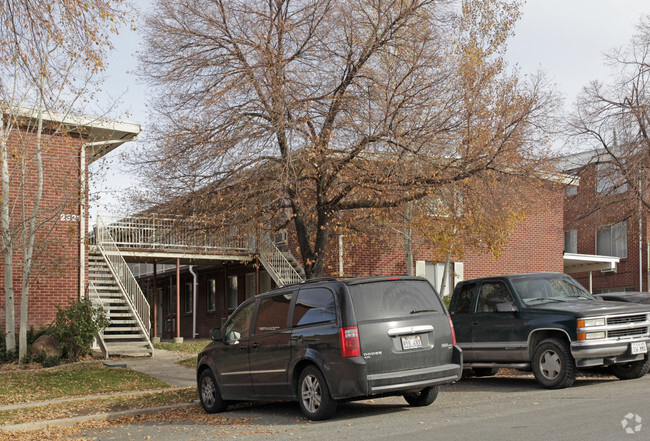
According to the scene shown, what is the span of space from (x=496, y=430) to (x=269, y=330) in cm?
374

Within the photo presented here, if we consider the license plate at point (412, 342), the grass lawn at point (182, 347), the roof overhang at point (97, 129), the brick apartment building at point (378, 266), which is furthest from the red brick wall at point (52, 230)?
the license plate at point (412, 342)

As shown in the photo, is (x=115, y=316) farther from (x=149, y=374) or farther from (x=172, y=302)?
(x=172, y=302)

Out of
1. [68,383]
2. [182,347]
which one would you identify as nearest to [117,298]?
[182,347]

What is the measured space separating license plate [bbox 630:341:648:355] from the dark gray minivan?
322 cm

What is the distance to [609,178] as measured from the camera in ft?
74.9

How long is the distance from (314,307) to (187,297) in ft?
86.2

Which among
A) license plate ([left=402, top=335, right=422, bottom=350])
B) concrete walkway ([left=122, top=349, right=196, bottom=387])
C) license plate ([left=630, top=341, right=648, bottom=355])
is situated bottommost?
concrete walkway ([left=122, top=349, right=196, bottom=387])

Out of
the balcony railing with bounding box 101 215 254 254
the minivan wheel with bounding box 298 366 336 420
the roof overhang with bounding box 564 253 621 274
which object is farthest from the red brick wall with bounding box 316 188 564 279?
the minivan wheel with bounding box 298 366 336 420

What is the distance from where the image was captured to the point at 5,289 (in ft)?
61.5

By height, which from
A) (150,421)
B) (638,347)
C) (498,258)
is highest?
(498,258)

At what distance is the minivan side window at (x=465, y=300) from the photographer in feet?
44.2

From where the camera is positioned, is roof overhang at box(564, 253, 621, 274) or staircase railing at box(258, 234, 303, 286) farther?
roof overhang at box(564, 253, 621, 274)

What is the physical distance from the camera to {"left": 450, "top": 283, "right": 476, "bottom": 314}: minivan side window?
13477 mm

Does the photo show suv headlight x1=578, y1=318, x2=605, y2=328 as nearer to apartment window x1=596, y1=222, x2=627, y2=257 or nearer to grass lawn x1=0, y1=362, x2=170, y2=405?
grass lawn x1=0, y1=362, x2=170, y2=405
